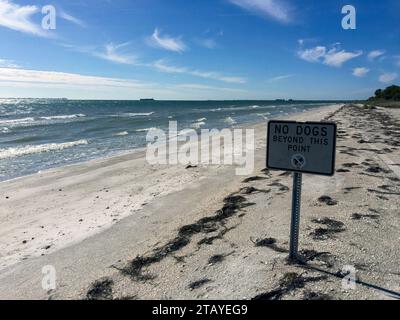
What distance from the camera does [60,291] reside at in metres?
4.68

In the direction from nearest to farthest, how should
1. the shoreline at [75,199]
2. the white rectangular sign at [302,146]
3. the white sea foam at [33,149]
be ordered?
the white rectangular sign at [302,146], the shoreline at [75,199], the white sea foam at [33,149]

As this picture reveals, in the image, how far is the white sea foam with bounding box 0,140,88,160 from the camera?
64.3 feet

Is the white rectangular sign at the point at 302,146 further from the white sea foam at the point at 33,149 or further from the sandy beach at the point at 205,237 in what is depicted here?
the white sea foam at the point at 33,149

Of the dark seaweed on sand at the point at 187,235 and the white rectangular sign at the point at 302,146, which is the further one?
the dark seaweed on sand at the point at 187,235

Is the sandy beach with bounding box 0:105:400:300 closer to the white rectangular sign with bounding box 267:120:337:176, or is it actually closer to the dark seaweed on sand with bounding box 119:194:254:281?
the dark seaweed on sand with bounding box 119:194:254:281

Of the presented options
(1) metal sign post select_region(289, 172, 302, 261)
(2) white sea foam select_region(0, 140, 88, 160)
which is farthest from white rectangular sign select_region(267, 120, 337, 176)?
(2) white sea foam select_region(0, 140, 88, 160)

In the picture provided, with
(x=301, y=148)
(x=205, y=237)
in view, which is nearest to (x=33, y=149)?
(x=205, y=237)

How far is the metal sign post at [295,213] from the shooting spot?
442 centimetres

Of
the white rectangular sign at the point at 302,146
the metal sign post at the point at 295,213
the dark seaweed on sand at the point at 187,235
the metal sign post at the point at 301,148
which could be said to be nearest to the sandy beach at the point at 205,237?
the dark seaweed on sand at the point at 187,235

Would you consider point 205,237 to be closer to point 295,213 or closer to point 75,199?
point 295,213

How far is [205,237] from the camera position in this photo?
5.99 metres

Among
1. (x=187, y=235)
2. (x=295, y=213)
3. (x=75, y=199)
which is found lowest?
(x=75, y=199)

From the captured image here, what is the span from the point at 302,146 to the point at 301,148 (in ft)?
0.09
